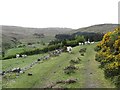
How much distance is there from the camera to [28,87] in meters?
37.2

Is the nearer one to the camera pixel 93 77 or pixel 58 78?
pixel 93 77

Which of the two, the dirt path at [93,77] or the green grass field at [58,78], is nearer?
the dirt path at [93,77]

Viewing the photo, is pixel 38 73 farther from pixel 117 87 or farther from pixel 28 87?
pixel 117 87

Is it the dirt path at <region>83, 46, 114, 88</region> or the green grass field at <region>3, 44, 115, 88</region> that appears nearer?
the dirt path at <region>83, 46, 114, 88</region>

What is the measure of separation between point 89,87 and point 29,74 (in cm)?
1316

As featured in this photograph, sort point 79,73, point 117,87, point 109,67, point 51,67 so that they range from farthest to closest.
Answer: point 51,67 → point 79,73 → point 109,67 → point 117,87

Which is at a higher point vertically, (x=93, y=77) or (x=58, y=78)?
(x=93, y=77)

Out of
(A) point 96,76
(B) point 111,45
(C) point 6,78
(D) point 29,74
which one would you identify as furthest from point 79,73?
(B) point 111,45

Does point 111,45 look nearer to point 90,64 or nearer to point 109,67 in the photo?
point 90,64

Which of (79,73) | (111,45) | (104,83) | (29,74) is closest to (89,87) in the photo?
(104,83)

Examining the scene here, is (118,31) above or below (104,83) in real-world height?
above

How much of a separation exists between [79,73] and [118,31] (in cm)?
1622

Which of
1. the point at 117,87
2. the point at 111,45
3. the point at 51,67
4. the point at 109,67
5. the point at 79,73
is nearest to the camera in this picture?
the point at 117,87

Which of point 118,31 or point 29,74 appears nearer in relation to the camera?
→ point 29,74
